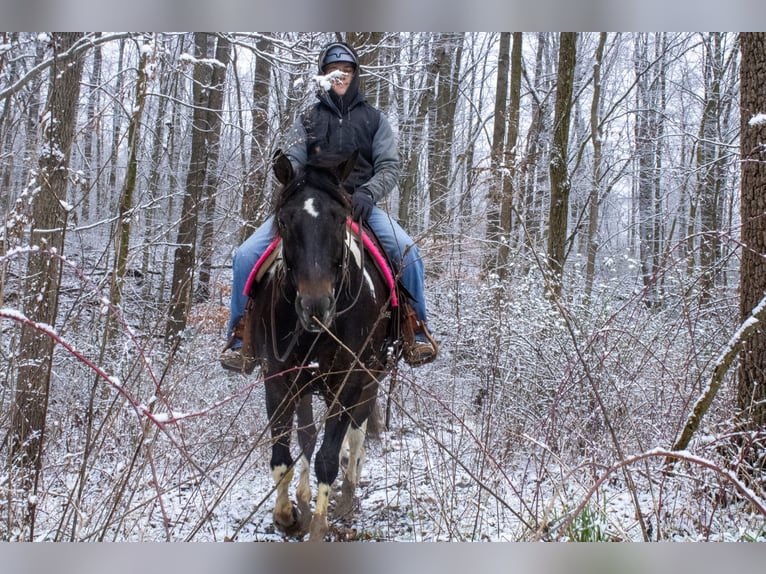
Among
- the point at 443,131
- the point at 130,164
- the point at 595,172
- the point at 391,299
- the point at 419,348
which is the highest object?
the point at 443,131

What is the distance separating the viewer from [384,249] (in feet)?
13.4

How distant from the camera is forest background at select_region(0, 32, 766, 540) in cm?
271

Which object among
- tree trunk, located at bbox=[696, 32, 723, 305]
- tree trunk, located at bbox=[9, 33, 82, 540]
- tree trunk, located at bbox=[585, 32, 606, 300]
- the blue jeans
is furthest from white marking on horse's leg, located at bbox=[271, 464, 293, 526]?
tree trunk, located at bbox=[585, 32, 606, 300]

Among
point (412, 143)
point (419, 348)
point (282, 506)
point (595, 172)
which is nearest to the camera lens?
point (282, 506)

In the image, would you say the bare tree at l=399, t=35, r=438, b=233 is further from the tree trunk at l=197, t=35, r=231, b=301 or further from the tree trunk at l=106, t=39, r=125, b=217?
the tree trunk at l=106, t=39, r=125, b=217

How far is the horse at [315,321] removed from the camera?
2.96m

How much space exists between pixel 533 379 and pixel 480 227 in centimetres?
312

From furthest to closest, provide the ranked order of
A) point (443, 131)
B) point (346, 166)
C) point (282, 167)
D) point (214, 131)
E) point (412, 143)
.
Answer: point (443, 131) < point (412, 143) < point (214, 131) < point (346, 166) < point (282, 167)

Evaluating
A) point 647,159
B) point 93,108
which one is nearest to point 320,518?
point 93,108

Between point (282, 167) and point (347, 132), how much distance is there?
1.13 meters

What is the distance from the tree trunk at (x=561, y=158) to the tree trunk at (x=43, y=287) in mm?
5537

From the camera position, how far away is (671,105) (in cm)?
873

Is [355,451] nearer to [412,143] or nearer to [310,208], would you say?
[310,208]

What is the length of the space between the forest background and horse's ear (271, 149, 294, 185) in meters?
0.19
